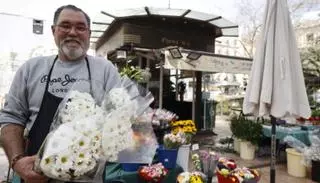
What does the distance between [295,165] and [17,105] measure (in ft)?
18.3

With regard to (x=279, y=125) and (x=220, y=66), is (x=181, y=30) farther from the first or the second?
(x=279, y=125)

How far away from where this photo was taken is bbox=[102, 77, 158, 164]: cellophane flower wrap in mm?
1093

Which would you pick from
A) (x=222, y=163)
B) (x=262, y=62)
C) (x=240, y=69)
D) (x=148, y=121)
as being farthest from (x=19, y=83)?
(x=240, y=69)

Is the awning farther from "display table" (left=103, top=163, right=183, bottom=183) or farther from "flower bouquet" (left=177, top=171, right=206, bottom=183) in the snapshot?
"flower bouquet" (left=177, top=171, right=206, bottom=183)

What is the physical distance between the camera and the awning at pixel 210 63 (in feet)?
23.2

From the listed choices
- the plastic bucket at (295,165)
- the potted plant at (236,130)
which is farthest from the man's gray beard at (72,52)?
the potted plant at (236,130)

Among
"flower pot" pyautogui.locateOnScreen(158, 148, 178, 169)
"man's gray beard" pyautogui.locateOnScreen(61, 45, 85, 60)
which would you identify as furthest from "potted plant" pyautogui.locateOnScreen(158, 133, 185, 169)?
"man's gray beard" pyautogui.locateOnScreen(61, 45, 85, 60)

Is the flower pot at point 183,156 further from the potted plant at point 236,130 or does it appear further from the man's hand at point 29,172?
the potted plant at point 236,130

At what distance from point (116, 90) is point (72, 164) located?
0.40 metres

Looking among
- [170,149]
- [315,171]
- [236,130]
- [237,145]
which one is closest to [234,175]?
[170,149]

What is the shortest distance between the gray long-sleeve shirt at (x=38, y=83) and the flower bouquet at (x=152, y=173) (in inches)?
39.9

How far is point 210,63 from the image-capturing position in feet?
24.5

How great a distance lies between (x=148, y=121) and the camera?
1521 mm

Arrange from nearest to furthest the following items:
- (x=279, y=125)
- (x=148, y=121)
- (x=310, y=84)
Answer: (x=148, y=121), (x=279, y=125), (x=310, y=84)
